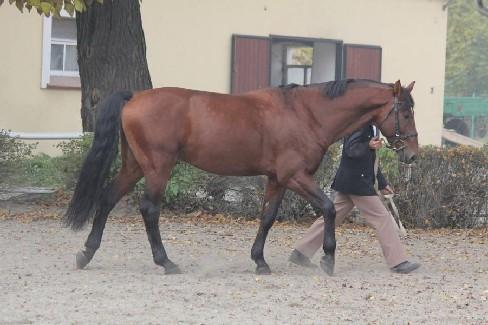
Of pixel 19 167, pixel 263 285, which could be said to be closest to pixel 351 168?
pixel 263 285

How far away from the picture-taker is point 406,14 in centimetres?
2275

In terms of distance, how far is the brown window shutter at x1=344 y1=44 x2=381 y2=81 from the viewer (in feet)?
72.5

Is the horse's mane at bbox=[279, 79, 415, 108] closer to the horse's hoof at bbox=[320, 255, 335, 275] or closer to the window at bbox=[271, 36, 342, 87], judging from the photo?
the horse's hoof at bbox=[320, 255, 335, 275]

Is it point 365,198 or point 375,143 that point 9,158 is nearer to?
point 365,198

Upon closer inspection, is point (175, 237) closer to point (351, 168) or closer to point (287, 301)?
point (351, 168)

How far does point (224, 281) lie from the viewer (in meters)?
7.95

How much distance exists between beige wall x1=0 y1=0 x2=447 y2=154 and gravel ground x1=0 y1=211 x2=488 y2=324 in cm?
745

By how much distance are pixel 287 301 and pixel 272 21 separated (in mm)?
14751

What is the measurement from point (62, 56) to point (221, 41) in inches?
137

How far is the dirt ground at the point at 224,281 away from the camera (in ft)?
21.9

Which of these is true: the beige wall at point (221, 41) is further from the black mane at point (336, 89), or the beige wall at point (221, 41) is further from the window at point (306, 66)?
the black mane at point (336, 89)

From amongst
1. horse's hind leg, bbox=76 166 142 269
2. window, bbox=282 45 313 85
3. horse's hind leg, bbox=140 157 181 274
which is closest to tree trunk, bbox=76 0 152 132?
horse's hind leg, bbox=76 166 142 269

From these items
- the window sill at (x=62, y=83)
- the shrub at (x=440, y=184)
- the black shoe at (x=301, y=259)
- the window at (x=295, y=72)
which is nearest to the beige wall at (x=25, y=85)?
the window sill at (x=62, y=83)

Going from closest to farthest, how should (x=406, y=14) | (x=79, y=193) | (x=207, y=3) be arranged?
1. (x=79, y=193)
2. (x=207, y=3)
3. (x=406, y=14)
